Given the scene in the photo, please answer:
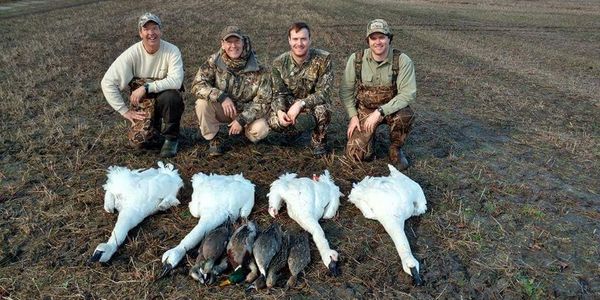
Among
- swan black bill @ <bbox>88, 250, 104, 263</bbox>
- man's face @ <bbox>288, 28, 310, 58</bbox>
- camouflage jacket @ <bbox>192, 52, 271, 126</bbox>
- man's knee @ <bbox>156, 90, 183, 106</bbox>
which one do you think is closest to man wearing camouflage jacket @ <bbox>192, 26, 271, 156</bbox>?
camouflage jacket @ <bbox>192, 52, 271, 126</bbox>

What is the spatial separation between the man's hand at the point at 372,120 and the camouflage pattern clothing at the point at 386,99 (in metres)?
0.06

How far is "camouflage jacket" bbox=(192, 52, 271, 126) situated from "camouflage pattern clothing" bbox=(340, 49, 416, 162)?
96 cm

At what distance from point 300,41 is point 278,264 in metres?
2.60

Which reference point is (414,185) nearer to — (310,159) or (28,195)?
(310,159)

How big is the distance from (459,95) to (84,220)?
6686mm

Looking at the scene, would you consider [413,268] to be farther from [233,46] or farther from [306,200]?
[233,46]

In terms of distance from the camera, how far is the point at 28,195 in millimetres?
4535

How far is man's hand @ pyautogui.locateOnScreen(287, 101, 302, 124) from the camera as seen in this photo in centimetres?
524

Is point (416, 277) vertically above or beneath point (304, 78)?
beneath

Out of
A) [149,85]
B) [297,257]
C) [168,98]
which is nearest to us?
[297,257]

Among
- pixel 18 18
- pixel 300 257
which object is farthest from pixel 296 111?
pixel 18 18

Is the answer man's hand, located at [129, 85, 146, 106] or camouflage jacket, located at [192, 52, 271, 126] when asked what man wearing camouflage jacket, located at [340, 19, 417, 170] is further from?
man's hand, located at [129, 85, 146, 106]

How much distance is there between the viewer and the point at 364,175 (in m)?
5.13

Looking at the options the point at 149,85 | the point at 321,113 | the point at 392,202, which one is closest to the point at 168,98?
the point at 149,85
